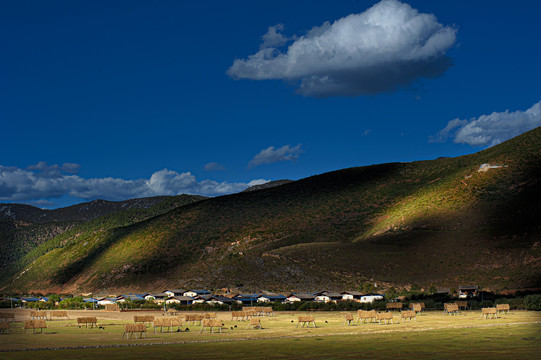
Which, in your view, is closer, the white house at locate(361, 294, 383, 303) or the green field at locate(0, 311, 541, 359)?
the green field at locate(0, 311, 541, 359)

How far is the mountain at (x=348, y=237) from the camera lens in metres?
116

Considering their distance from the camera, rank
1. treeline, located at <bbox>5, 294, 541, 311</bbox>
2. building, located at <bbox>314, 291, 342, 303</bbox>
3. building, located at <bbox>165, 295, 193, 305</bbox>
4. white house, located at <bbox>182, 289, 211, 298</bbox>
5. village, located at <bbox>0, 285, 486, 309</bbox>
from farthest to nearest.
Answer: white house, located at <bbox>182, 289, 211, 298</bbox> → building, located at <bbox>165, 295, 193, 305</bbox> → building, located at <bbox>314, 291, 342, 303</bbox> → village, located at <bbox>0, 285, 486, 309</bbox> → treeline, located at <bbox>5, 294, 541, 311</bbox>

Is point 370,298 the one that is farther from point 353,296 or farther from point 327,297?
point 327,297

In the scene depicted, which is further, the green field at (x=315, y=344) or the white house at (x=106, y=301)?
the white house at (x=106, y=301)

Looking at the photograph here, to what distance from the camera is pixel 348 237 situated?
478ft

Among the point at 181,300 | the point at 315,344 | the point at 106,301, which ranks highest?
the point at 106,301

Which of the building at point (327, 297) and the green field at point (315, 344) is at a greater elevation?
the building at point (327, 297)

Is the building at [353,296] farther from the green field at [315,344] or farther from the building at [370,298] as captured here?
the green field at [315,344]

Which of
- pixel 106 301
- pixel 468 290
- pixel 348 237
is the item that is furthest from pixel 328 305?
pixel 348 237

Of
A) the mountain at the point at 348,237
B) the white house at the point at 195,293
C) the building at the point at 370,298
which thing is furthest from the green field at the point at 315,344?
the white house at the point at 195,293

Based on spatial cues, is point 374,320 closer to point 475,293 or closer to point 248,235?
point 475,293

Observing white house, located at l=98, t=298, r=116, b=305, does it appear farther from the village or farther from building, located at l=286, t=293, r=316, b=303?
building, located at l=286, t=293, r=316, b=303

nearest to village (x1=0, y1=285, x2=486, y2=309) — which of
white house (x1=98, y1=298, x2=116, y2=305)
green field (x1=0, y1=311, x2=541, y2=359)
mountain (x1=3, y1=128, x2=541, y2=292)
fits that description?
white house (x1=98, y1=298, x2=116, y2=305)

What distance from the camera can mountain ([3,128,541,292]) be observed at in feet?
380
